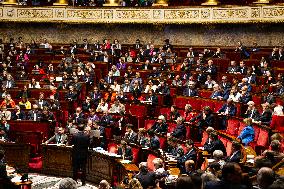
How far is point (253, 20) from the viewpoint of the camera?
59.9 ft

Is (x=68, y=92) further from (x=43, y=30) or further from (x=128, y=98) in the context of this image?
(x=43, y=30)

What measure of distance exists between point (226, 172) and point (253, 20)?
555 inches

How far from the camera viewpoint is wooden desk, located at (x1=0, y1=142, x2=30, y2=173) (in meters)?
11.1

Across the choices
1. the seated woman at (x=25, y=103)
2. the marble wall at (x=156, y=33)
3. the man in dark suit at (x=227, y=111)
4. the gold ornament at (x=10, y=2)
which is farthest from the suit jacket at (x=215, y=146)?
the gold ornament at (x=10, y=2)

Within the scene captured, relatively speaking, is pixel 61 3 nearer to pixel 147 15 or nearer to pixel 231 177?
pixel 147 15

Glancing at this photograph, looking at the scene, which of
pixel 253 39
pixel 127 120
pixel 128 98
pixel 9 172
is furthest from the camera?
pixel 253 39

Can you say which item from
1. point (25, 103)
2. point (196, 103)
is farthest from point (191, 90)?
point (25, 103)

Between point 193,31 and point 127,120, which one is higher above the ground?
point 193,31

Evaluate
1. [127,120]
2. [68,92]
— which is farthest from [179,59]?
[127,120]

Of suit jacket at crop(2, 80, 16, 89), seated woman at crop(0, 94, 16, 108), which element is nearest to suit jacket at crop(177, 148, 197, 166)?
seated woman at crop(0, 94, 16, 108)

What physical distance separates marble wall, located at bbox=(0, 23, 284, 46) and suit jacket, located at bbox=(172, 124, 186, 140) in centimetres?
879

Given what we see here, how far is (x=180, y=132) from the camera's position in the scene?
10.9 metres

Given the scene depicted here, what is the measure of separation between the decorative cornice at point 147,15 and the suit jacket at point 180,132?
8.07 meters

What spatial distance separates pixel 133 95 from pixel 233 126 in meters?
4.03
